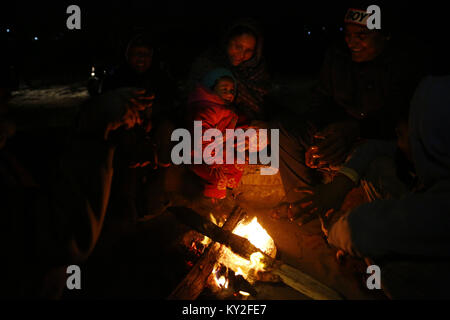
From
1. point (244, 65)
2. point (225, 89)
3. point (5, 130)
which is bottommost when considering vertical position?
point (5, 130)

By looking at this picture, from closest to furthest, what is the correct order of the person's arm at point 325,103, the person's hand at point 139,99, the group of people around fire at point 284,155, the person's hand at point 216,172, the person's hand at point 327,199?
the group of people around fire at point 284,155, the person's hand at point 139,99, the person's hand at point 327,199, the person's hand at point 216,172, the person's arm at point 325,103

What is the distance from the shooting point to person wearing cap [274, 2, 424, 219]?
3.63 m

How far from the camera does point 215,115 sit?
4.20 meters

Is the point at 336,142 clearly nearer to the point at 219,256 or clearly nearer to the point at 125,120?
the point at 219,256

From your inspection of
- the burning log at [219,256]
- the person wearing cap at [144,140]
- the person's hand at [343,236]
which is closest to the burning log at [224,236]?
the burning log at [219,256]

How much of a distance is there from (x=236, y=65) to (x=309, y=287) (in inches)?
141

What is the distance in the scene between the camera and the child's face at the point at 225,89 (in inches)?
167

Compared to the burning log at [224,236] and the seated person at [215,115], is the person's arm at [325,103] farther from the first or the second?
the burning log at [224,236]

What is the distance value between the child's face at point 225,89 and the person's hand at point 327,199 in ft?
6.83

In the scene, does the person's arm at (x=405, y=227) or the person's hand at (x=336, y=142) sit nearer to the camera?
the person's arm at (x=405, y=227)

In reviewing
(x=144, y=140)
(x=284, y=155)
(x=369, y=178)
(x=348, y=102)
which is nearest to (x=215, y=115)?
(x=284, y=155)

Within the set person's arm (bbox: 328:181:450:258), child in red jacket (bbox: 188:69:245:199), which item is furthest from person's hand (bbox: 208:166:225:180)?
person's arm (bbox: 328:181:450:258)

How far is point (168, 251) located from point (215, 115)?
2051 millimetres
